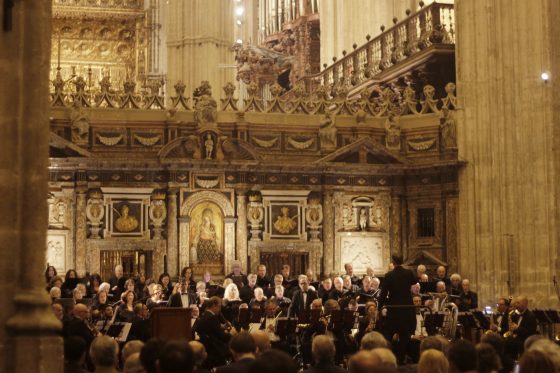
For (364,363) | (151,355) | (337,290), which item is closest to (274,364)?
(364,363)

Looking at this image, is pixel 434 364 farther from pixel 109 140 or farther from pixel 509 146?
pixel 109 140

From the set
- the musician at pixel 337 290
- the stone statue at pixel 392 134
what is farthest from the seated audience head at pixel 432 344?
the stone statue at pixel 392 134

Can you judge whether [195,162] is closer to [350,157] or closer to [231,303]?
[350,157]

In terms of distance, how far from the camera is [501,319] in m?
14.0

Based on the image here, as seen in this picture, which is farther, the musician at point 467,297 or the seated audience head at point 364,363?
the musician at point 467,297

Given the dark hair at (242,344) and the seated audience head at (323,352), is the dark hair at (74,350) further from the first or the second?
the seated audience head at (323,352)

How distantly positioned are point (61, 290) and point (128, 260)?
120 inches

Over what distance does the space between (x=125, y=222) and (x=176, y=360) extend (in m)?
13.9

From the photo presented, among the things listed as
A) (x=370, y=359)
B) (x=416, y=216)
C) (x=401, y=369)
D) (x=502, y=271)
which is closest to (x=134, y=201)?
(x=416, y=216)

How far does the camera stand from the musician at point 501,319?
1350 cm

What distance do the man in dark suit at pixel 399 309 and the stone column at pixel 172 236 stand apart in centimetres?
665

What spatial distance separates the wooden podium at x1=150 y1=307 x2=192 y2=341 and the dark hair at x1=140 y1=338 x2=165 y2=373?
18.5ft

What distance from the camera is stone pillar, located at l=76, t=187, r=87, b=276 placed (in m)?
18.3

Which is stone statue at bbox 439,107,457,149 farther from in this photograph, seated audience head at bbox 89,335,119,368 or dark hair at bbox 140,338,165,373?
dark hair at bbox 140,338,165,373
